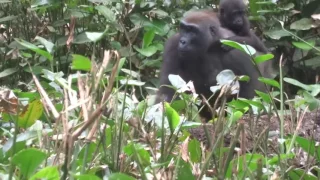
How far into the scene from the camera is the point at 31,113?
198cm

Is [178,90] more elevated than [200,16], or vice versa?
[178,90]

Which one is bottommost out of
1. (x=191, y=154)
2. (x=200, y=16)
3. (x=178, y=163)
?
(x=200, y=16)

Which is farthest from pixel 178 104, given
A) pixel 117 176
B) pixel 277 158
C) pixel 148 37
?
pixel 148 37

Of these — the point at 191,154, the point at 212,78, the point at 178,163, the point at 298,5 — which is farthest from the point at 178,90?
the point at 298,5

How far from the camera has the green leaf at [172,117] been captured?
1807mm

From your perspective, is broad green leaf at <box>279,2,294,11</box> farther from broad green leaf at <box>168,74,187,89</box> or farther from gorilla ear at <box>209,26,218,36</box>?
broad green leaf at <box>168,74,187,89</box>

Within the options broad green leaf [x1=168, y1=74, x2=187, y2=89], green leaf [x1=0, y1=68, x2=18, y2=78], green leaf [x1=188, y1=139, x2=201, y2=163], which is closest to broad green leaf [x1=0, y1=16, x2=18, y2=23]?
green leaf [x1=0, y1=68, x2=18, y2=78]

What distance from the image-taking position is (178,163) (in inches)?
63.5

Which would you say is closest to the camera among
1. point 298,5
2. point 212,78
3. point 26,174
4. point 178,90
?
point 26,174

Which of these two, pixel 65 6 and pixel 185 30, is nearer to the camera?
pixel 185 30

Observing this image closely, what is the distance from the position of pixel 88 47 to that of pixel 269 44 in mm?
1509

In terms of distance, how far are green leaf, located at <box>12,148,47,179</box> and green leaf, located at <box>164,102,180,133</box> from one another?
1.42 feet

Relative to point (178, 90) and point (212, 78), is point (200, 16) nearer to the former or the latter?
point (212, 78)

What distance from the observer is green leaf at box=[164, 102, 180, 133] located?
71.1 inches
